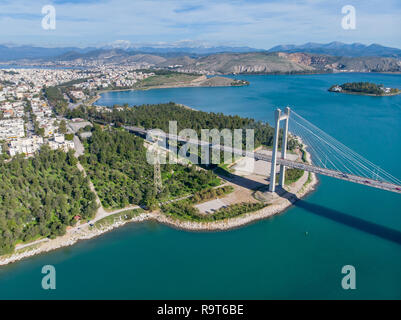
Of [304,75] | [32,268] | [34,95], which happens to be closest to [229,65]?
[304,75]

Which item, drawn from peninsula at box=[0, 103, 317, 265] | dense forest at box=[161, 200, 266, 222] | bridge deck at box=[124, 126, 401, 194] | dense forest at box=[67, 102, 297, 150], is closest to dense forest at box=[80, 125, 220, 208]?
peninsula at box=[0, 103, 317, 265]

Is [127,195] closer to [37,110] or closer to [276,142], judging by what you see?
[276,142]

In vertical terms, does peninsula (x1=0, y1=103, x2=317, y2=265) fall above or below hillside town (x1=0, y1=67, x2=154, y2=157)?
below

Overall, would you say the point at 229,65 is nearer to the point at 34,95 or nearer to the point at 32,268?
the point at 34,95

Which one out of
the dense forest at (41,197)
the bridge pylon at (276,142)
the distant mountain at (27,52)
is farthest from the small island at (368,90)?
the distant mountain at (27,52)

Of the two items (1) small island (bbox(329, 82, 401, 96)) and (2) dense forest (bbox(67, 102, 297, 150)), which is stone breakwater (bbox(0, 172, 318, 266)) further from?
(1) small island (bbox(329, 82, 401, 96))

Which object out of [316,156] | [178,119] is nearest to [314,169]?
[316,156]
